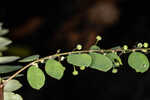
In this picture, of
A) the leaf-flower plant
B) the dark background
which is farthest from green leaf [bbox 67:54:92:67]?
the dark background

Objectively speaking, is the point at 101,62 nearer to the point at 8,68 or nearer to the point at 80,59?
the point at 80,59

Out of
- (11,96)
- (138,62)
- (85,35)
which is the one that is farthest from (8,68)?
(85,35)

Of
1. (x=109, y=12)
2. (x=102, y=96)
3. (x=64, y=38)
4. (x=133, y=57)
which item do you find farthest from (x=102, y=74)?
(x=133, y=57)

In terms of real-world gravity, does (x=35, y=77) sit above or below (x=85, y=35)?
above

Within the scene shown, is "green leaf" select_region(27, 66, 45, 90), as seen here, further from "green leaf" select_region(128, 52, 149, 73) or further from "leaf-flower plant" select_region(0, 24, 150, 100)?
"green leaf" select_region(128, 52, 149, 73)

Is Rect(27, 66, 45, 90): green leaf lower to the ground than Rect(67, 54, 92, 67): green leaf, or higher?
lower

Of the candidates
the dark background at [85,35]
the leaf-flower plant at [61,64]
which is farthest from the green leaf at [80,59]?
the dark background at [85,35]
